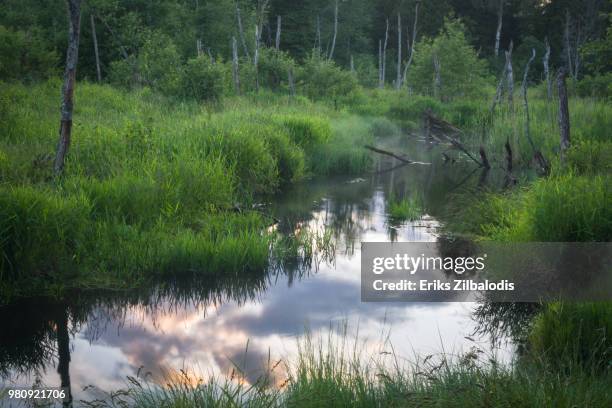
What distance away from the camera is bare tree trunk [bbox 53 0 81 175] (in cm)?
911

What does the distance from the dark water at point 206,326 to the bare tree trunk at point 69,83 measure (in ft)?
9.43

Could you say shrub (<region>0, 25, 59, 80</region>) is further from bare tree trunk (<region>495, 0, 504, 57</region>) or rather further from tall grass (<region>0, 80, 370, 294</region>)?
bare tree trunk (<region>495, 0, 504, 57</region>)

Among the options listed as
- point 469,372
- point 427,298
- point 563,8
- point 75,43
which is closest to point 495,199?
point 427,298

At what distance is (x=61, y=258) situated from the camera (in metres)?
7.75

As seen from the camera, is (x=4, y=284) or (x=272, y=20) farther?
(x=272, y=20)

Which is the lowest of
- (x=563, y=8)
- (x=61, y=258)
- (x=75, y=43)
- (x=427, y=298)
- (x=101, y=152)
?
(x=427, y=298)

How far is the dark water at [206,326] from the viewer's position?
6051 millimetres

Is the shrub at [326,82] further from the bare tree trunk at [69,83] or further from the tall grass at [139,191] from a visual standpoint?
the bare tree trunk at [69,83]

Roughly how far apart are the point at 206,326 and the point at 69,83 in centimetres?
443

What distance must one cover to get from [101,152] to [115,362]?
577 centimetres

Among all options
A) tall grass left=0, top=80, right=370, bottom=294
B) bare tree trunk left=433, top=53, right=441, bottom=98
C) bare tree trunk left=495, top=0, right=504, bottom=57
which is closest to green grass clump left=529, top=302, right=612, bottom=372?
tall grass left=0, top=80, right=370, bottom=294

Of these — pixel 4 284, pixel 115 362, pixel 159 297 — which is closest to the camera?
pixel 115 362

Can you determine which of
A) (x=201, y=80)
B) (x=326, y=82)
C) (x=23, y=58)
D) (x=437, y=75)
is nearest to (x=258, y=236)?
(x=201, y=80)

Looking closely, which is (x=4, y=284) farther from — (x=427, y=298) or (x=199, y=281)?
(x=427, y=298)
